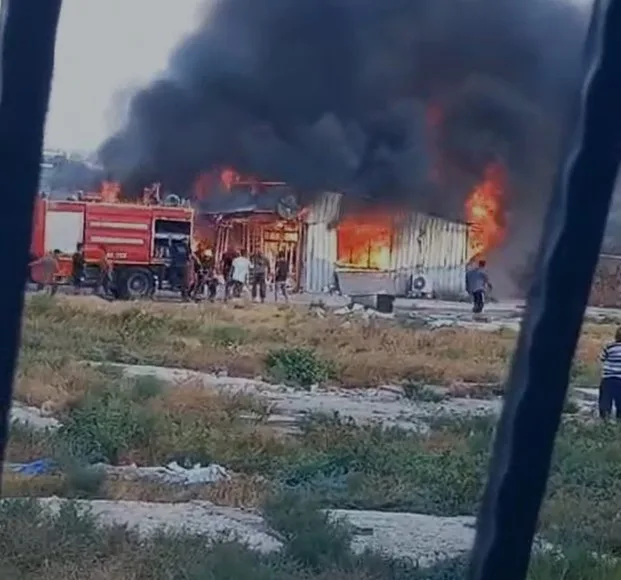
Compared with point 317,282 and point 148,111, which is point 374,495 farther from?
point 148,111

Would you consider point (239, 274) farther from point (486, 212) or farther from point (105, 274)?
point (486, 212)

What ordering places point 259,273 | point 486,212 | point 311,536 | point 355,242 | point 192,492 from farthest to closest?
point 486,212 → point 355,242 → point 259,273 → point 192,492 → point 311,536

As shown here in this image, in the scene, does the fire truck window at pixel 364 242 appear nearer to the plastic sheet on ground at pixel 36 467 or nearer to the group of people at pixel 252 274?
the group of people at pixel 252 274

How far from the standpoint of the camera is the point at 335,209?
11.5 metres

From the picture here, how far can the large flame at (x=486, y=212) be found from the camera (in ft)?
33.6

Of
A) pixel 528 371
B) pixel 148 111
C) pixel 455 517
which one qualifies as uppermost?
pixel 148 111

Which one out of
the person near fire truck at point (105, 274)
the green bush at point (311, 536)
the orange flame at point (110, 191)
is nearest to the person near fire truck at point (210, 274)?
the person near fire truck at point (105, 274)

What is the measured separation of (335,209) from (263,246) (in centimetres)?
149

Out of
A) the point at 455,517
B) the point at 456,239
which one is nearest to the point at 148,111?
the point at 456,239

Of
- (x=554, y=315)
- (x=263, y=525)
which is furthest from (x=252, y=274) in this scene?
(x=554, y=315)

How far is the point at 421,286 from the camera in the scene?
419 inches

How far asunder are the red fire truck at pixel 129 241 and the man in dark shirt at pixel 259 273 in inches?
25.4

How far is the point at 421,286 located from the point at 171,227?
6.78 feet

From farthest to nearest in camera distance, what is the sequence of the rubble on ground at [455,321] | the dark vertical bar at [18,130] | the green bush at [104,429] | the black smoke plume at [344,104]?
the black smoke plume at [344,104], the rubble on ground at [455,321], the green bush at [104,429], the dark vertical bar at [18,130]
